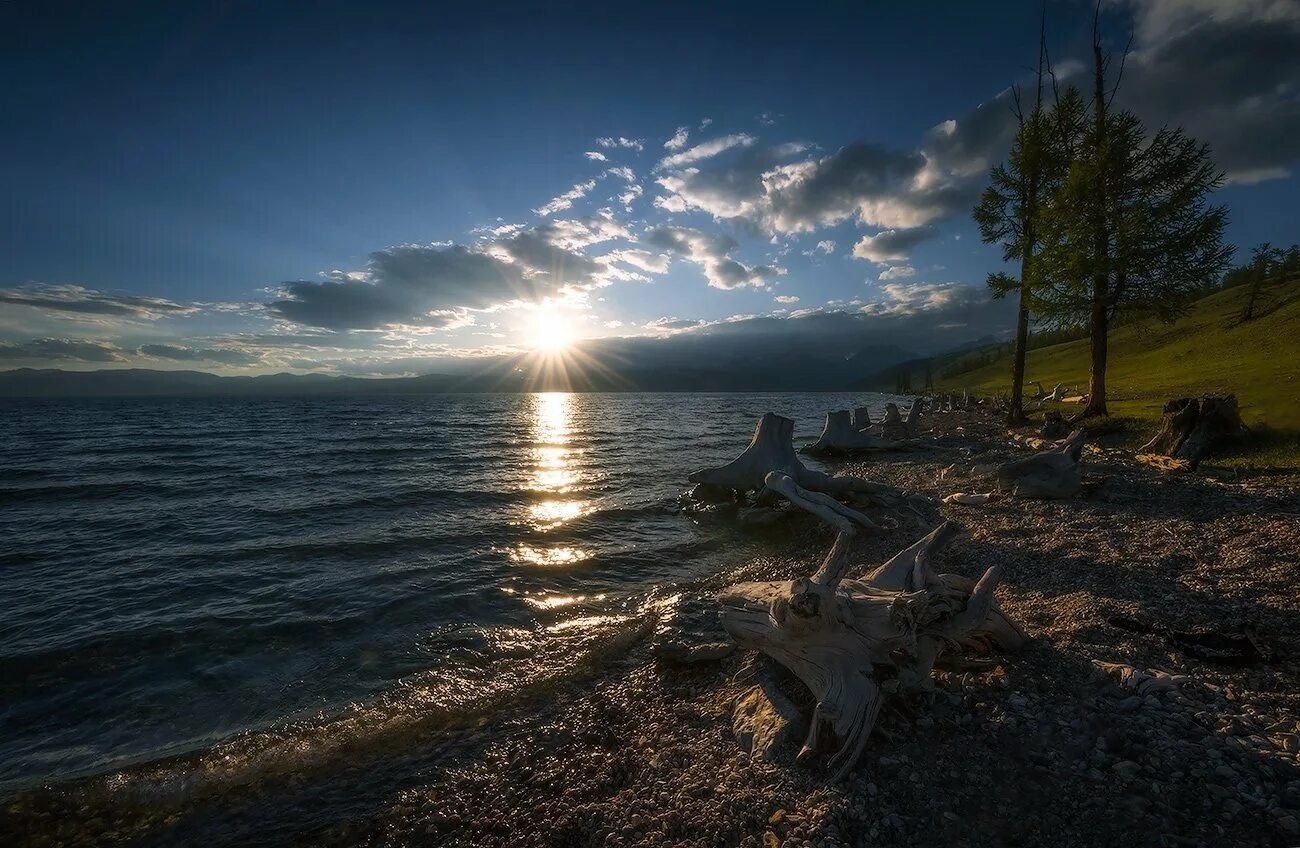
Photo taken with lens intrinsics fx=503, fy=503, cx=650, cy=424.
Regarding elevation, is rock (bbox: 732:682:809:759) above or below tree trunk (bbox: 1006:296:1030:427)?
below

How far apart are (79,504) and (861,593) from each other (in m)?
29.7

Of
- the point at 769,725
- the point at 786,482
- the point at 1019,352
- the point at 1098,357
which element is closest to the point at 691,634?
the point at 769,725

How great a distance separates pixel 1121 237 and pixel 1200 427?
10.5m

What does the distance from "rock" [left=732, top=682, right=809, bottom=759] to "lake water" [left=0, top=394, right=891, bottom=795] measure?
3371mm

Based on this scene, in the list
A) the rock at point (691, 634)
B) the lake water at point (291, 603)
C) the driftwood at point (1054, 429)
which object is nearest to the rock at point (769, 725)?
the rock at point (691, 634)

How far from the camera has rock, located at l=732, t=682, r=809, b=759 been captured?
5.12 metres

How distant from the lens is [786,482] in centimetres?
1517

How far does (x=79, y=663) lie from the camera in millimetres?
8578

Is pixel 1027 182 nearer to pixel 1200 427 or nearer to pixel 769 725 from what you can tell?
pixel 1200 427

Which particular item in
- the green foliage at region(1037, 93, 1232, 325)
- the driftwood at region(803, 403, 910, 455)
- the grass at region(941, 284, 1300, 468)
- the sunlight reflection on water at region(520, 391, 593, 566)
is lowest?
the sunlight reflection on water at region(520, 391, 593, 566)

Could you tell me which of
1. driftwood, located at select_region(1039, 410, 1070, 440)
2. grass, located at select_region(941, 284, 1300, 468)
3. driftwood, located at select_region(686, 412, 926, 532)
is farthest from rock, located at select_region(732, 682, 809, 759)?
driftwood, located at select_region(1039, 410, 1070, 440)

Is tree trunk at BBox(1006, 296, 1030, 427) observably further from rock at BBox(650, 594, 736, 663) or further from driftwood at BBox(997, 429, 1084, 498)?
rock at BBox(650, 594, 736, 663)

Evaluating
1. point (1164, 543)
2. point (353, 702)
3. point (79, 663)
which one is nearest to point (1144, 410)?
point (1164, 543)

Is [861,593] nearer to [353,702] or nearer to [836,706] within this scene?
[836,706]
